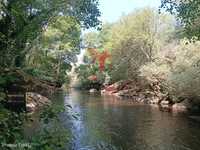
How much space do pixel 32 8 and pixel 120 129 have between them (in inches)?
400

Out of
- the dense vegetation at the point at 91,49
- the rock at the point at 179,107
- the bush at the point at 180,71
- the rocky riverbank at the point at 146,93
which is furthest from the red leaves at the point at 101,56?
the rock at the point at 179,107

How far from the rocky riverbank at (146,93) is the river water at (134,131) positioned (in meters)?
5.76

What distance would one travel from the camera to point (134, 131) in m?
24.5

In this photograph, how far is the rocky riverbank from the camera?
39844mm

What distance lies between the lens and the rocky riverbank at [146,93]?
39844 mm

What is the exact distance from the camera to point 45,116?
7719 millimetres

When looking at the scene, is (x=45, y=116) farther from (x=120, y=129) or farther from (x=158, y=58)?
(x=158, y=58)

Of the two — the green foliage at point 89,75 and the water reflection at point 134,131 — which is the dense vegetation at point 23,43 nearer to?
the water reflection at point 134,131

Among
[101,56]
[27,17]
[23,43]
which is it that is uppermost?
[101,56]

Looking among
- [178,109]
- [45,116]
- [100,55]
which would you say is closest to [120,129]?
[178,109]

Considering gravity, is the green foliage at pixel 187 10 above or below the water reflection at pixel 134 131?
above

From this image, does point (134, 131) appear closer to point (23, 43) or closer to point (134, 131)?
point (134, 131)

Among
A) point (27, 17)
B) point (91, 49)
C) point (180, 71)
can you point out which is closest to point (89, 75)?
point (91, 49)

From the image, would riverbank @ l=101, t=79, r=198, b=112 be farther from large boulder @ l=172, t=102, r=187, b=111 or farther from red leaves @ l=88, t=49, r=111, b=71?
red leaves @ l=88, t=49, r=111, b=71
